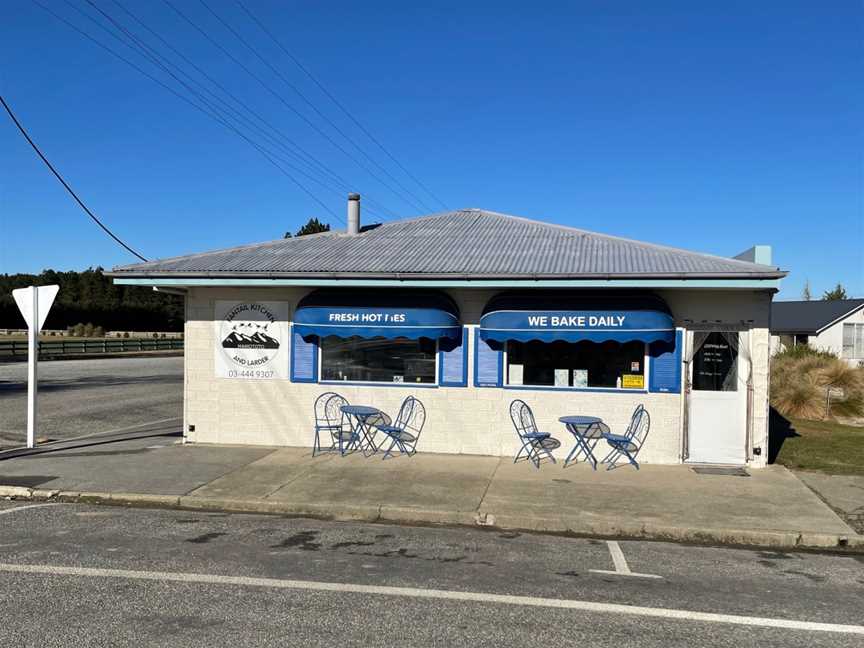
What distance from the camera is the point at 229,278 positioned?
11.0 m

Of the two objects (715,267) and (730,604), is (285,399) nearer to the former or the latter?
(715,267)

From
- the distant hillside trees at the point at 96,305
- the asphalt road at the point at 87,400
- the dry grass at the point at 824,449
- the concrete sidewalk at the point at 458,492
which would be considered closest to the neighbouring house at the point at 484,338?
the concrete sidewalk at the point at 458,492

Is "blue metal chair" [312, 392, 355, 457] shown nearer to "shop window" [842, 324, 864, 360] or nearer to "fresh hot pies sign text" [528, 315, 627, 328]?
"fresh hot pies sign text" [528, 315, 627, 328]

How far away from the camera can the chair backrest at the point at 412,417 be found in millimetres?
11156

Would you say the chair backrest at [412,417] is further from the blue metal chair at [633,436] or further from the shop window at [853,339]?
the shop window at [853,339]

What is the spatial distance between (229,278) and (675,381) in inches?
277

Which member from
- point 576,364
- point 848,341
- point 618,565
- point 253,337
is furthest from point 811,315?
point 618,565

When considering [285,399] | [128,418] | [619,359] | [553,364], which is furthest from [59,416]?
[619,359]

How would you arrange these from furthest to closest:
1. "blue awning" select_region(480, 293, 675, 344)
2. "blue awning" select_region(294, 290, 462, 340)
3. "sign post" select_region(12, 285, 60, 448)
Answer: "sign post" select_region(12, 285, 60, 448) < "blue awning" select_region(294, 290, 462, 340) < "blue awning" select_region(480, 293, 675, 344)

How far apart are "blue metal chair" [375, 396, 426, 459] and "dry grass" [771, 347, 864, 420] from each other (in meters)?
12.5

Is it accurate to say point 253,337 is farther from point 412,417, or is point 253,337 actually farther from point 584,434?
point 584,434

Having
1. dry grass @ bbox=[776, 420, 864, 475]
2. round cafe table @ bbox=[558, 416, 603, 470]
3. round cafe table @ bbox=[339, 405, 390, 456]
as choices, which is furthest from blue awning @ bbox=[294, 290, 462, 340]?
dry grass @ bbox=[776, 420, 864, 475]

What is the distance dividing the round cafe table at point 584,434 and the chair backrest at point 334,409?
3534 millimetres

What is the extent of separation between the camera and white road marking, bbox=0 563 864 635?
4836mm
